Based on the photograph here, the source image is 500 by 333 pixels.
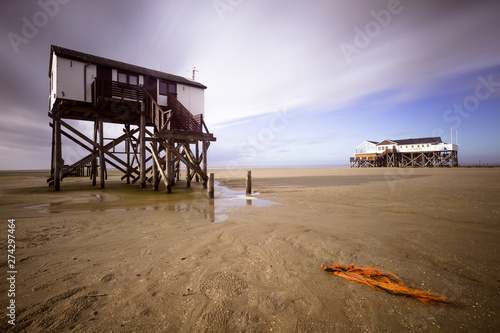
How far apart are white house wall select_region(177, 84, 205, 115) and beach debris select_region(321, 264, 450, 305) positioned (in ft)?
61.2

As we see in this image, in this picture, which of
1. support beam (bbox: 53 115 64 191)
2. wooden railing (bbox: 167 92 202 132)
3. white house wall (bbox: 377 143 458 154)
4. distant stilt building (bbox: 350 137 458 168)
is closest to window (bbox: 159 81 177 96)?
wooden railing (bbox: 167 92 202 132)

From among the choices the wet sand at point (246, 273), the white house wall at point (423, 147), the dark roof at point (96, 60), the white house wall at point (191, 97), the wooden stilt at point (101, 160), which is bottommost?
the wet sand at point (246, 273)

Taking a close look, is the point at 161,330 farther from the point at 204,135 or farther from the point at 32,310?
the point at 204,135

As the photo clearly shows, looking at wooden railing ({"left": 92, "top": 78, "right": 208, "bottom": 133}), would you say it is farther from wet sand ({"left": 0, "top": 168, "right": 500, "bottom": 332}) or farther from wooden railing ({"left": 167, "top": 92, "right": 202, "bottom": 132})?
wet sand ({"left": 0, "top": 168, "right": 500, "bottom": 332})

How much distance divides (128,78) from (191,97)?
17.0 feet

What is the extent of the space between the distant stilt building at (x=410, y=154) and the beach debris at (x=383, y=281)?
208ft

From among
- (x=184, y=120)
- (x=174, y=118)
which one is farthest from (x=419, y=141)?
(x=174, y=118)

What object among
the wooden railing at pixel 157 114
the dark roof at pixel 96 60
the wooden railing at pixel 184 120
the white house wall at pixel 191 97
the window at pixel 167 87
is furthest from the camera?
the white house wall at pixel 191 97

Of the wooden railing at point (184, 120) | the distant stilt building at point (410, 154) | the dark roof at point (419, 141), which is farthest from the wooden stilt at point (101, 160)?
the dark roof at point (419, 141)

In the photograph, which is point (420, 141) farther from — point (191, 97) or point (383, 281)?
point (383, 281)

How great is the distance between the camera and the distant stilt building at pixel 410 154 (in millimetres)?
Result: 51562

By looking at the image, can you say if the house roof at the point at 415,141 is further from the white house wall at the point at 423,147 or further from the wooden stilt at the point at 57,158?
the wooden stilt at the point at 57,158

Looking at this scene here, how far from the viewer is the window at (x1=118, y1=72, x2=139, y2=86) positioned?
16019 mm

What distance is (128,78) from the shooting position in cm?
1633
